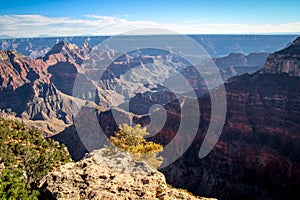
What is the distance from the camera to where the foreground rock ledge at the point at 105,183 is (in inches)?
1005

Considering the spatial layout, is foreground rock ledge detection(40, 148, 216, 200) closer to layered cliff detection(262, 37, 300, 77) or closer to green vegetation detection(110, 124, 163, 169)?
green vegetation detection(110, 124, 163, 169)

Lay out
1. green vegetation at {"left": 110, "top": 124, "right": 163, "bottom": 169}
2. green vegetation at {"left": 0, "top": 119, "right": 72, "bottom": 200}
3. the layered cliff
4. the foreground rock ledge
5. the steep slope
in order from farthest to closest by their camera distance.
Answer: the layered cliff < the steep slope < green vegetation at {"left": 110, "top": 124, "right": 163, "bottom": 169} < green vegetation at {"left": 0, "top": 119, "right": 72, "bottom": 200} < the foreground rock ledge

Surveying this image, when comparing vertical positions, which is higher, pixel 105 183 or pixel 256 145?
pixel 105 183

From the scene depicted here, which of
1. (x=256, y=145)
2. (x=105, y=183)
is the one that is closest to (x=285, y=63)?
(x=256, y=145)

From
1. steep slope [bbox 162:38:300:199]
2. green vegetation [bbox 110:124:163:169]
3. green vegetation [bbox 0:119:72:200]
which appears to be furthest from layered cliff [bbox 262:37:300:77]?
green vegetation [bbox 0:119:72:200]

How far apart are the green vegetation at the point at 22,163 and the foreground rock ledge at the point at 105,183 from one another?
6.85ft

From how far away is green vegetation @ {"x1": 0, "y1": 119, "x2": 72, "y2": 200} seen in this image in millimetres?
27250

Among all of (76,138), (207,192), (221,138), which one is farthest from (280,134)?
(76,138)

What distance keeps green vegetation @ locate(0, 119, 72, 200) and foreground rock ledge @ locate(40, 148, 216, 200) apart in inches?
82.1

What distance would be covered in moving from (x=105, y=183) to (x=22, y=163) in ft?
92.2

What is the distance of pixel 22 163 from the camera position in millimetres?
49625

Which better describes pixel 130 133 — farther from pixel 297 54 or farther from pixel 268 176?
pixel 297 54

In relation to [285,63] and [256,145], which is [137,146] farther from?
[285,63]

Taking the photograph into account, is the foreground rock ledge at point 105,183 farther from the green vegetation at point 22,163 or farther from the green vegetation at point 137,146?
the green vegetation at point 137,146
